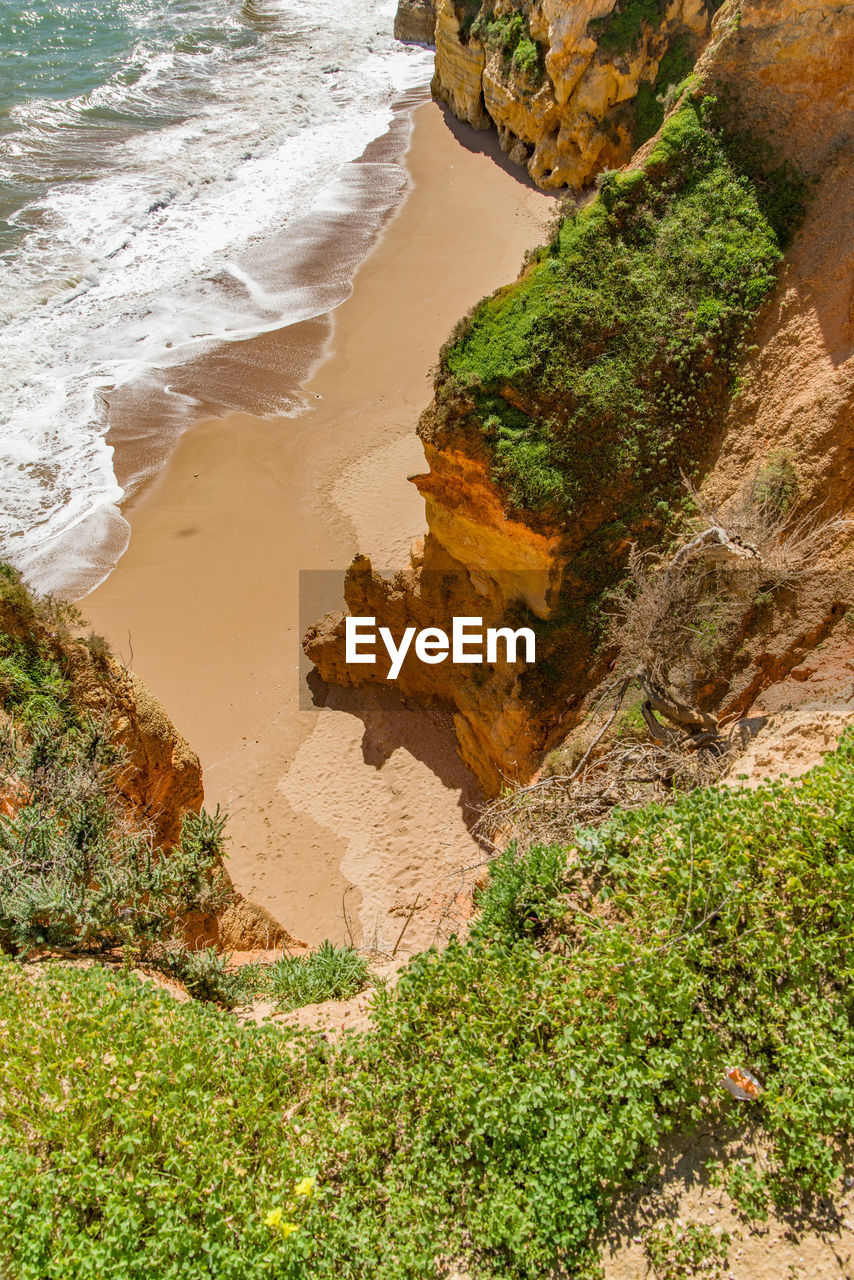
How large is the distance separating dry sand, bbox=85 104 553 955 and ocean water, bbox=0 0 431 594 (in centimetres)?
155

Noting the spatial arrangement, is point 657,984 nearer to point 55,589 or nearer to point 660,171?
point 660,171

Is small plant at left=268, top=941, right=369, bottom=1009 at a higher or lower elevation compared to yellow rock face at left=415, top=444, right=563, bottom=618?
lower

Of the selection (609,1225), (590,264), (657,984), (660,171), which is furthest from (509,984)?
(660,171)

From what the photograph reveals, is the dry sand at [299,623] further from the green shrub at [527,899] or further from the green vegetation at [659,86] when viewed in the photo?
the green vegetation at [659,86]

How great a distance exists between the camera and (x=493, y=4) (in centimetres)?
3192

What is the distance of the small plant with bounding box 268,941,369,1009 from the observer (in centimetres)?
912

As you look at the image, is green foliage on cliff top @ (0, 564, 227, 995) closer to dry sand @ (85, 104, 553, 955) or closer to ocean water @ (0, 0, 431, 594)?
dry sand @ (85, 104, 553, 955)

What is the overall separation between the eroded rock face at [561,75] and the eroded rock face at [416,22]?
39.2 ft

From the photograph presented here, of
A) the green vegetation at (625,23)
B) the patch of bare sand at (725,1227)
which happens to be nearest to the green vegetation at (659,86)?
the green vegetation at (625,23)

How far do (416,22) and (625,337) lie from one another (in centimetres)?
4361

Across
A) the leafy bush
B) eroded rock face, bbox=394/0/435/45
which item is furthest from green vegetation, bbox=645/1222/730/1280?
eroded rock face, bbox=394/0/435/45

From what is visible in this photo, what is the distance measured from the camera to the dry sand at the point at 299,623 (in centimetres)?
1525

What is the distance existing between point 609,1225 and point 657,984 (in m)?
1.83

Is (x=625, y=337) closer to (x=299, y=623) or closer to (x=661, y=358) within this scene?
(x=661, y=358)
